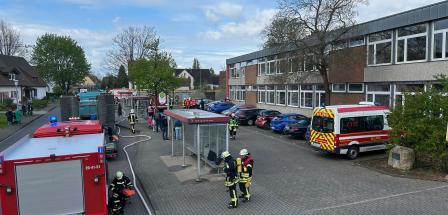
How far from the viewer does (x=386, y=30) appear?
22.5 m

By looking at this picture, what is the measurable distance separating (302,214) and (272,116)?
18.3 m

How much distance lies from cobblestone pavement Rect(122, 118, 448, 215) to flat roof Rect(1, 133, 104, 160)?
8.85 feet

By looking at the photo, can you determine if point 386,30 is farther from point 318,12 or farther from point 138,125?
point 138,125

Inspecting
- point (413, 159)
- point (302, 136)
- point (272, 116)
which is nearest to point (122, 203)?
point (413, 159)

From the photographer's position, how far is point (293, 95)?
114 feet

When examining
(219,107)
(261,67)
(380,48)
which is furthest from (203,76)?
(380,48)

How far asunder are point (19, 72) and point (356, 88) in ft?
180

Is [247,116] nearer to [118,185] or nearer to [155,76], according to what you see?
[155,76]

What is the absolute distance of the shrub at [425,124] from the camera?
505 inches

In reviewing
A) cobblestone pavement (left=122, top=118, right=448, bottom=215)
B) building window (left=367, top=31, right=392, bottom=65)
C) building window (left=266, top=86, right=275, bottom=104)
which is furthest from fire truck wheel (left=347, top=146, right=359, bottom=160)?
building window (left=266, top=86, right=275, bottom=104)

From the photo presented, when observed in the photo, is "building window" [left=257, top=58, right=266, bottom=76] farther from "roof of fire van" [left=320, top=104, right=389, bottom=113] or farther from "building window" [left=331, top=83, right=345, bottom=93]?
"roof of fire van" [left=320, top=104, right=389, bottom=113]

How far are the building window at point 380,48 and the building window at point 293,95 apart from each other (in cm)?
1030


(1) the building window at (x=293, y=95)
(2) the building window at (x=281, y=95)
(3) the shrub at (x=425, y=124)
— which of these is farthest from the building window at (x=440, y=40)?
(2) the building window at (x=281, y=95)

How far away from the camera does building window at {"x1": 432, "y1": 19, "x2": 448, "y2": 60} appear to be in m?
18.8
